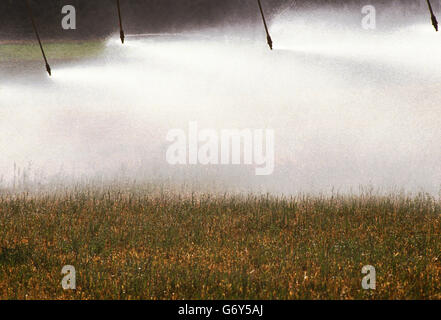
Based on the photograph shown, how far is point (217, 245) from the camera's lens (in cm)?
1246

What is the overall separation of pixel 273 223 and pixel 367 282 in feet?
18.1

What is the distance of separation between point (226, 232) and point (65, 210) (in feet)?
19.6

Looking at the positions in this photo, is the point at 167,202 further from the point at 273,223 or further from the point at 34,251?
the point at 34,251

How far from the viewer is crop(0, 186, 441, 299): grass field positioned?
9672 mm

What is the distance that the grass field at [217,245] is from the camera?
9.67 m

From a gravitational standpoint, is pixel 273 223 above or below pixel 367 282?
above
